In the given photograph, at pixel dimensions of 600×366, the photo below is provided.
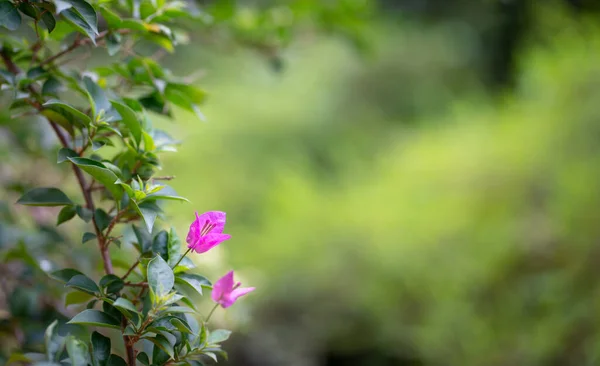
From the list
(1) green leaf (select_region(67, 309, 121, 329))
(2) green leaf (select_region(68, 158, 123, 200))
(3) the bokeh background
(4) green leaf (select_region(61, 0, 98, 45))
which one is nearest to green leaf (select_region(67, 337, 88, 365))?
(1) green leaf (select_region(67, 309, 121, 329))

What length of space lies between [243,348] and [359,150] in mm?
1435

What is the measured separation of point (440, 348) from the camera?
1.61 meters

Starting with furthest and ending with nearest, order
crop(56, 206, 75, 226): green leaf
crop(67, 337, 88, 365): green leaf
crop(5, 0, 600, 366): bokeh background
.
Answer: crop(5, 0, 600, 366): bokeh background, crop(56, 206, 75, 226): green leaf, crop(67, 337, 88, 365): green leaf

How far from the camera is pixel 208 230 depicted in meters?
0.39

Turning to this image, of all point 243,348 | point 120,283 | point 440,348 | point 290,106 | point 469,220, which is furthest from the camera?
point 290,106

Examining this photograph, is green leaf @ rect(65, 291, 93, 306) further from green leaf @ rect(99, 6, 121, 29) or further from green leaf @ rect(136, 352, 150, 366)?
green leaf @ rect(99, 6, 121, 29)

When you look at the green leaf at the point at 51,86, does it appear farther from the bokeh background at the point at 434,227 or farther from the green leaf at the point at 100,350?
the bokeh background at the point at 434,227

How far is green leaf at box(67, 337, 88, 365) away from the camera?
36 cm

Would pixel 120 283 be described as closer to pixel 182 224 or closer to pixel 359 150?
pixel 182 224

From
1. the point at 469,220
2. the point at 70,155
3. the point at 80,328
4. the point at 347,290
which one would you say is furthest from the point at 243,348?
the point at 70,155

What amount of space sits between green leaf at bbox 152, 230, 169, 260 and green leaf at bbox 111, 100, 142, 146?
8 centimetres

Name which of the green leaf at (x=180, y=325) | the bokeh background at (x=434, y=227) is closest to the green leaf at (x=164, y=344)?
the green leaf at (x=180, y=325)

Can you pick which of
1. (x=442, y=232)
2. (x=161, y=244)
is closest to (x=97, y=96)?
(x=161, y=244)

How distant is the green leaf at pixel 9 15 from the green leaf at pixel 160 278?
0.67ft
